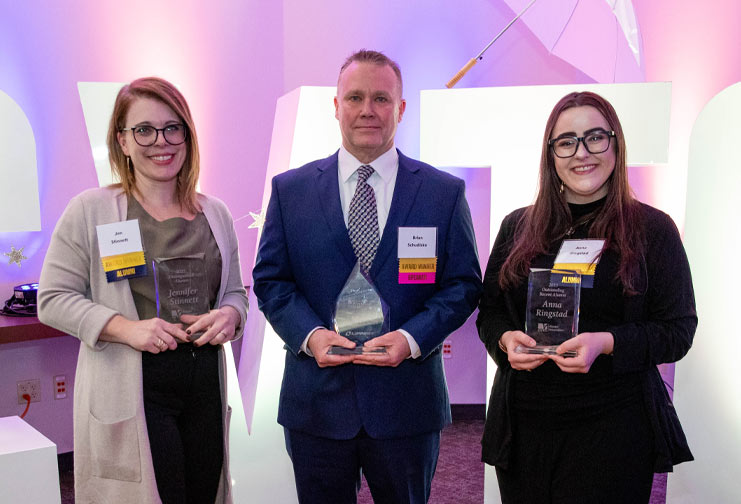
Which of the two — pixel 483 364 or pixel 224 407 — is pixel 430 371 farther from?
pixel 483 364

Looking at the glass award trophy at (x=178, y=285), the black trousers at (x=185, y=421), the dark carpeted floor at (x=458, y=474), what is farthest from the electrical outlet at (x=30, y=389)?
the glass award trophy at (x=178, y=285)

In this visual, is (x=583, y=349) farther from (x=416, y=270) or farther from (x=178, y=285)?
(x=178, y=285)

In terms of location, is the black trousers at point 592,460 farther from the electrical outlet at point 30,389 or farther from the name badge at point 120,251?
the electrical outlet at point 30,389

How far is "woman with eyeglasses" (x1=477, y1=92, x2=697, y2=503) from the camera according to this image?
1722mm

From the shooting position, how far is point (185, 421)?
1.96 m

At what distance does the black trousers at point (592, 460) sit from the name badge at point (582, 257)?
0.38m

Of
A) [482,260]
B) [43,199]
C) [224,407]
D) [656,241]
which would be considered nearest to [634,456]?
[656,241]

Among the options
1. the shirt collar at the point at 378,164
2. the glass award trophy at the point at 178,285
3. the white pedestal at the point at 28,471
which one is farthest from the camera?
the shirt collar at the point at 378,164

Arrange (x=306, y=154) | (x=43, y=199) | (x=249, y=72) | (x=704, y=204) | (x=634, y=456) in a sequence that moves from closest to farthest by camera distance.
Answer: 1. (x=634, y=456)
2. (x=704, y=204)
3. (x=306, y=154)
4. (x=43, y=199)
5. (x=249, y=72)

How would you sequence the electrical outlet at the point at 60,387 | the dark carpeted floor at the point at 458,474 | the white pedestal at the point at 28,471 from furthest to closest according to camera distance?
the electrical outlet at the point at 60,387 → the dark carpeted floor at the point at 458,474 → the white pedestal at the point at 28,471

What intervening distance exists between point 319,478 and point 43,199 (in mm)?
2806

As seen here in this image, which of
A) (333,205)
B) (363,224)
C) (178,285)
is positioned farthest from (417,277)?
(178,285)

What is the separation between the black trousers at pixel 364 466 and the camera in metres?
1.92

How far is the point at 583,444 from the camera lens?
1.74m
